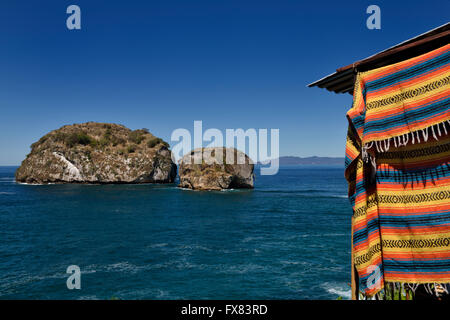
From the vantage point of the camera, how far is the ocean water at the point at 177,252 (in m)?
19.5

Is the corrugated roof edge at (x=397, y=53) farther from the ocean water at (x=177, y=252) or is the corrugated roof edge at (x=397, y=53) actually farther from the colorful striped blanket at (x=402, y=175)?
the ocean water at (x=177, y=252)

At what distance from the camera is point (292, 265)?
2381 cm

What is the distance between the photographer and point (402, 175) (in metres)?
4.55

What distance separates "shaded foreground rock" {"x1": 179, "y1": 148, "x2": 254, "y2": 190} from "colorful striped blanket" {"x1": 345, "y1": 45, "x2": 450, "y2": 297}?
73997mm

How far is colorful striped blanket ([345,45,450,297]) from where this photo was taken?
4.21 m

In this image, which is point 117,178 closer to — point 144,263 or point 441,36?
point 144,263

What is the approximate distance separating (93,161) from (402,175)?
11018 centimetres

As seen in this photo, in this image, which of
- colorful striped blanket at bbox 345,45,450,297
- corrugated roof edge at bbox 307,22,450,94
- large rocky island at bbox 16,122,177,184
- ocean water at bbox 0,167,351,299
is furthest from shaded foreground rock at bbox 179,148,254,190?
colorful striped blanket at bbox 345,45,450,297

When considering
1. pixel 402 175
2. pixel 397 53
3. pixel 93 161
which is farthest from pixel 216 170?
pixel 402 175

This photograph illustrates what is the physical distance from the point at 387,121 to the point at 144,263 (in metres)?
23.9

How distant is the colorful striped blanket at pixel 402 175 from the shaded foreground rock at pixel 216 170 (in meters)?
74.0

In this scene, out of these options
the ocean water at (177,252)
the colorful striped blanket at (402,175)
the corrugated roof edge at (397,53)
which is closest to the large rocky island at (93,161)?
the ocean water at (177,252)

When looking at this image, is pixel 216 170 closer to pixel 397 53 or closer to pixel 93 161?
pixel 93 161
